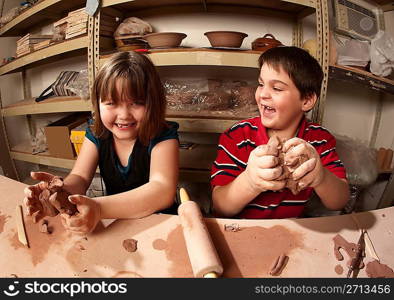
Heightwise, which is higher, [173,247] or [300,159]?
[300,159]

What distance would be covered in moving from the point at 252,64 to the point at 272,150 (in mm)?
903

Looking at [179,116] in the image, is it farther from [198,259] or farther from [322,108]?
[198,259]

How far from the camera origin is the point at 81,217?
0.50m

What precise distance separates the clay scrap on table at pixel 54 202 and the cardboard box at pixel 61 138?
50.4 inches

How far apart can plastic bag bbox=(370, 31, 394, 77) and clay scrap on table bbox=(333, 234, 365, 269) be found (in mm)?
1187

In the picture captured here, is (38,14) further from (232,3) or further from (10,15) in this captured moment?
(232,3)

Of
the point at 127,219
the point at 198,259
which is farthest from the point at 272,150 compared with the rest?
the point at 127,219

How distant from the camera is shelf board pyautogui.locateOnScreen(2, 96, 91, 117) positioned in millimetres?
1589

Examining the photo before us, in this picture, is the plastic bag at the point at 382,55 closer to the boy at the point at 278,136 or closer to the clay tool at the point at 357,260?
the boy at the point at 278,136

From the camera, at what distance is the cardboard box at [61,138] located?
5.51 ft

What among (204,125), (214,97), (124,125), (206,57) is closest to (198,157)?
(204,125)

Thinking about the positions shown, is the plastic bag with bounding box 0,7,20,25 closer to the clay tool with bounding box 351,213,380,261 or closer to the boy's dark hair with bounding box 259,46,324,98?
the boy's dark hair with bounding box 259,46,324,98

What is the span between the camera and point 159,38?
1374mm

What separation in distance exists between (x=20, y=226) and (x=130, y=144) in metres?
0.42
